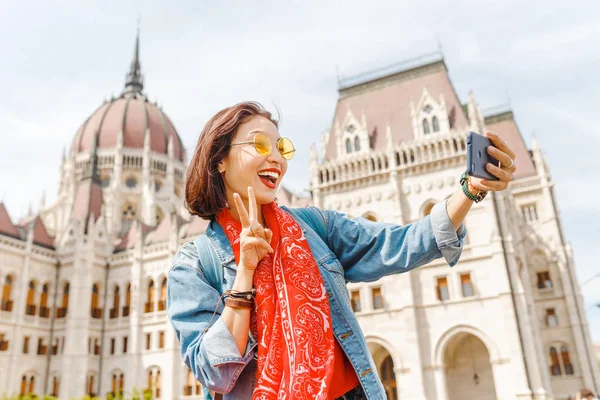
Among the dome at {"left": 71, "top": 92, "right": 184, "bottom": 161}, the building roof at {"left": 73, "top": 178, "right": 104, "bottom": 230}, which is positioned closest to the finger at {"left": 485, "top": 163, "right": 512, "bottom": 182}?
the building roof at {"left": 73, "top": 178, "right": 104, "bottom": 230}

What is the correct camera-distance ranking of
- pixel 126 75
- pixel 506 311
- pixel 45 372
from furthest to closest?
pixel 126 75 → pixel 45 372 → pixel 506 311

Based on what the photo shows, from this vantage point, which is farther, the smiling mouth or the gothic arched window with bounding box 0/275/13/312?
the gothic arched window with bounding box 0/275/13/312

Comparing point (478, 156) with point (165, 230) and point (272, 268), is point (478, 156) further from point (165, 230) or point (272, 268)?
point (165, 230)

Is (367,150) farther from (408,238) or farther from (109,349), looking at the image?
(408,238)

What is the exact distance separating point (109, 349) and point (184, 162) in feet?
71.4

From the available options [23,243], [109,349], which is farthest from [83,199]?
[109,349]

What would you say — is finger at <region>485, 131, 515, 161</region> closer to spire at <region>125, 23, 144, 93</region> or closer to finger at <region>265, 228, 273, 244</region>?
finger at <region>265, 228, 273, 244</region>

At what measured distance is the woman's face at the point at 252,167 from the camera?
2262mm

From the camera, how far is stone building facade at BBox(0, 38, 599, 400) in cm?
2300

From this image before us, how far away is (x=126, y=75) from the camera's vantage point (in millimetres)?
59156

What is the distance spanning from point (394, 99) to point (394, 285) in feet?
38.3

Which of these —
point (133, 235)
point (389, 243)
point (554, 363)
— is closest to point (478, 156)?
point (389, 243)

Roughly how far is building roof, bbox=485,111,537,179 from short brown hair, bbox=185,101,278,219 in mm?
33404

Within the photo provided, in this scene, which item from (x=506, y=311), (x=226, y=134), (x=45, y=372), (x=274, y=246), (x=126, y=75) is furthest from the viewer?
(x=126, y=75)
